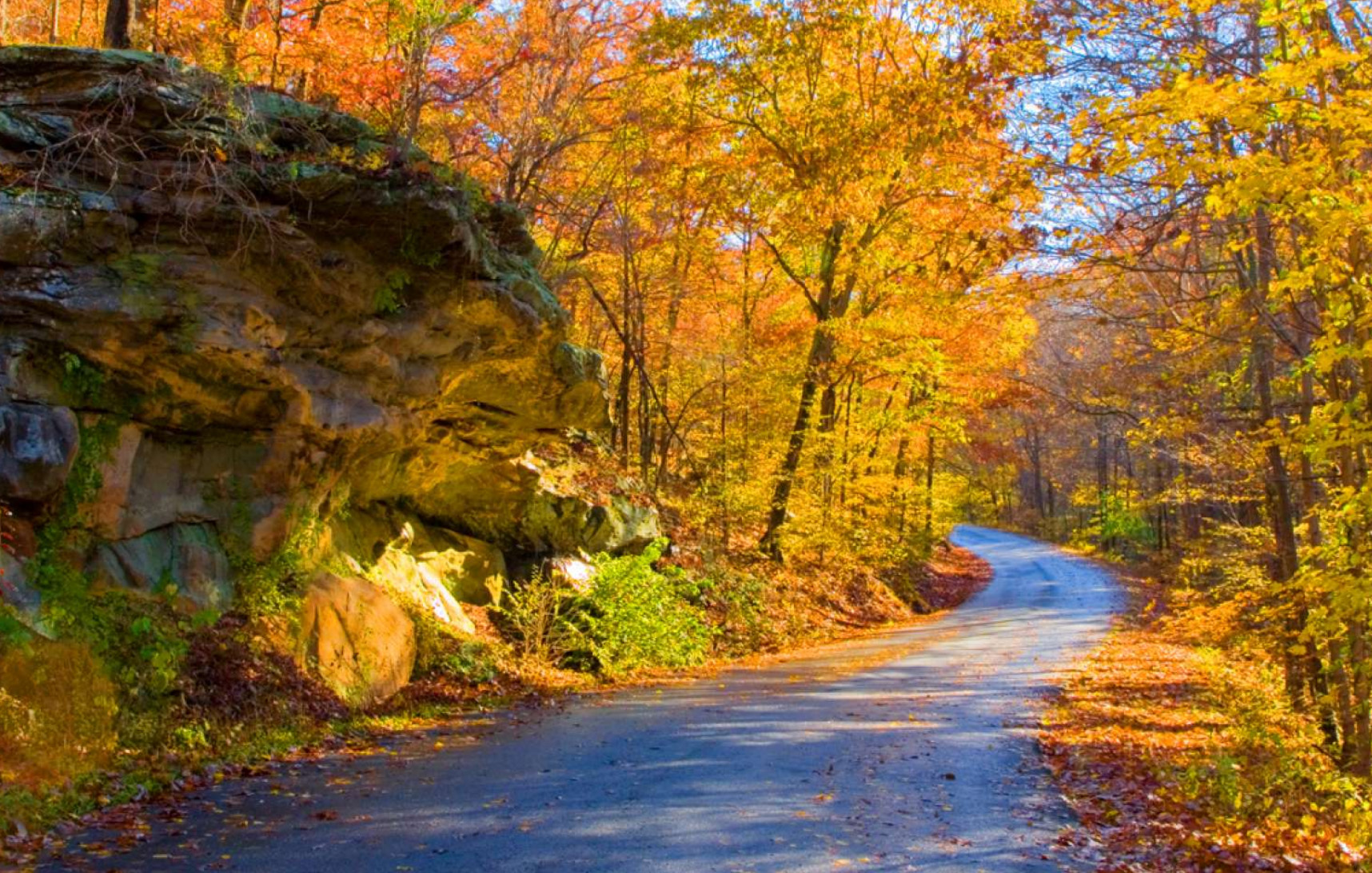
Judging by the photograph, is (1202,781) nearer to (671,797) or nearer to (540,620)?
(671,797)

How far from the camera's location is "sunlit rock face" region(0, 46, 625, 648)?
24.5 ft

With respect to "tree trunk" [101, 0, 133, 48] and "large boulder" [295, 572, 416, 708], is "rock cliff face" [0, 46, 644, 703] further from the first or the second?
"tree trunk" [101, 0, 133, 48]

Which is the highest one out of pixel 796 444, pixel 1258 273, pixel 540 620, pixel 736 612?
pixel 1258 273

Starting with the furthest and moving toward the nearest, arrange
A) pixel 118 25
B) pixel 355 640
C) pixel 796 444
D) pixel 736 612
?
pixel 796 444, pixel 736 612, pixel 118 25, pixel 355 640

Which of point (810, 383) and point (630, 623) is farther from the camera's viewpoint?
point (810, 383)

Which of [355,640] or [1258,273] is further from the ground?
[1258,273]

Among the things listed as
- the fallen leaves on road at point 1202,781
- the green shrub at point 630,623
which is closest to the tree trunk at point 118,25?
the green shrub at point 630,623

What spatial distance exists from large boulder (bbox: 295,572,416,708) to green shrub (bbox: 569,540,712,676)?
10.0 ft

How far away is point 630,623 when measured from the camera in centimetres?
1335

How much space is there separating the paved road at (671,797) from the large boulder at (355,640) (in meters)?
1.16

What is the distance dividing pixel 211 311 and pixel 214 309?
0.12 feet

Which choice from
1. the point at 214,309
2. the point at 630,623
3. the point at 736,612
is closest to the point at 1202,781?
the point at 630,623

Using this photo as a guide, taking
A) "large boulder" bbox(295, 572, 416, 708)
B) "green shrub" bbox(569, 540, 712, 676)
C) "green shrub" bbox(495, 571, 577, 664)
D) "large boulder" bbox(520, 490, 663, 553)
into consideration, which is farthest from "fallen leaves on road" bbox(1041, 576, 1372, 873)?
"large boulder" bbox(520, 490, 663, 553)

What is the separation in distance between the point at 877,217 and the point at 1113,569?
2501cm
